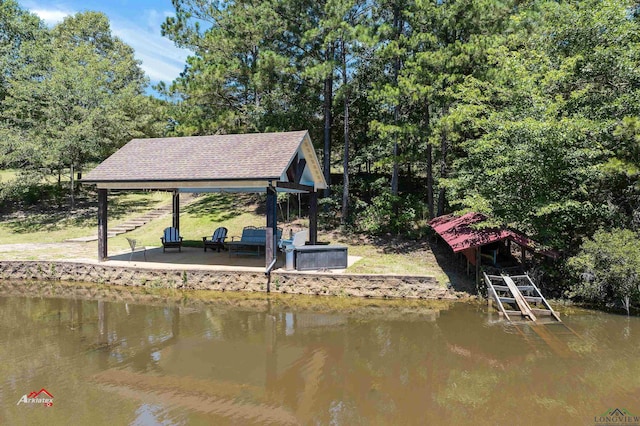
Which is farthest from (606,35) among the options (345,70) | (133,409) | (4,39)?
(4,39)

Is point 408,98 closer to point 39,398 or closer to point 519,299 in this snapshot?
point 519,299

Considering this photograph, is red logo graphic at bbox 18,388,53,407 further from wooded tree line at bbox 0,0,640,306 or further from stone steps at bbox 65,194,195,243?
stone steps at bbox 65,194,195,243

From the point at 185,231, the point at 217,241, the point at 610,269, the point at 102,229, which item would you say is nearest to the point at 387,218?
the point at 217,241

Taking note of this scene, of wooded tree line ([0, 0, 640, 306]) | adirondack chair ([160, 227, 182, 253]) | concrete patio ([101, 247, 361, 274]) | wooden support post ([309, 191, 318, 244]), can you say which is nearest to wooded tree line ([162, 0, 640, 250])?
wooded tree line ([0, 0, 640, 306])

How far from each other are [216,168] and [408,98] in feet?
25.3

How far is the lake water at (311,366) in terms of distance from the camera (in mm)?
4711

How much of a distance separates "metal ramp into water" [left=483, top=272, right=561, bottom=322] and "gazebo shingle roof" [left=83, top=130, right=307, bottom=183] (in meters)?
6.07

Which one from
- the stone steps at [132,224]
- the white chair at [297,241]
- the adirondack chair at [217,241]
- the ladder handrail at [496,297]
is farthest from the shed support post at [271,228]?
the stone steps at [132,224]

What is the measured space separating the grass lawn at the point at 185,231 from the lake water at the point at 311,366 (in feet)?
10.8

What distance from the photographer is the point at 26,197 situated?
2409cm

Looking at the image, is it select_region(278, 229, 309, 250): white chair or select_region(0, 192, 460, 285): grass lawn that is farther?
select_region(0, 192, 460, 285): grass lawn

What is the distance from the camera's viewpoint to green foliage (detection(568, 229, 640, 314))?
821 centimetres

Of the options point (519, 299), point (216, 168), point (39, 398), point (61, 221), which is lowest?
point (39, 398)

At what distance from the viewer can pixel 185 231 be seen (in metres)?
19.3
